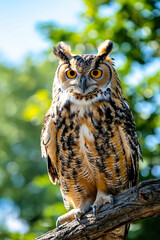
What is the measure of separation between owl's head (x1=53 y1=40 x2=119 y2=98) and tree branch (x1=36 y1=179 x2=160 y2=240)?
0.87 meters

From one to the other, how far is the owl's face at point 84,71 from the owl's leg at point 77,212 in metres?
0.93

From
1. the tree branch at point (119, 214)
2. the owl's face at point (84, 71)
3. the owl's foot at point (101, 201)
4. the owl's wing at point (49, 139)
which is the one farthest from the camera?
the owl's wing at point (49, 139)

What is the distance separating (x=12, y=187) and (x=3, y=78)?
420cm

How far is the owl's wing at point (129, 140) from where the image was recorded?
2590 mm

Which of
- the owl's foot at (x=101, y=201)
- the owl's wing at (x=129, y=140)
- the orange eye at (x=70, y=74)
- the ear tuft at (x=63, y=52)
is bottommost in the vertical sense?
the owl's foot at (x=101, y=201)

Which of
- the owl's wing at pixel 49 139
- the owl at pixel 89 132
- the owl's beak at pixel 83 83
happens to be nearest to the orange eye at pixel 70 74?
the owl at pixel 89 132

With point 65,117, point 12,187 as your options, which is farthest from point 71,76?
point 12,187

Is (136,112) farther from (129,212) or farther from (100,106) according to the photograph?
(129,212)

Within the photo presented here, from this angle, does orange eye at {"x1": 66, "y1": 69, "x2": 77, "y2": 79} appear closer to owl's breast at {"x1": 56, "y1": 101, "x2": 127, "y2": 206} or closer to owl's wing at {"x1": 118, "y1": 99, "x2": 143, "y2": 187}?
owl's breast at {"x1": 56, "y1": 101, "x2": 127, "y2": 206}

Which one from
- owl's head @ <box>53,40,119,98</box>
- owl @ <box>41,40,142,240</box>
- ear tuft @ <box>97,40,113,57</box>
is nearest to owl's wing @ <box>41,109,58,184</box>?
owl @ <box>41,40,142,240</box>

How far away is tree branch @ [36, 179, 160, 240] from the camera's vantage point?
2.00 metres

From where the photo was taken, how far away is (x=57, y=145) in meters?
2.67

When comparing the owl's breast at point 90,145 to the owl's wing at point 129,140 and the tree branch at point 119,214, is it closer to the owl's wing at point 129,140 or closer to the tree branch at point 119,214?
the owl's wing at point 129,140

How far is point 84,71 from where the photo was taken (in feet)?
8.20
